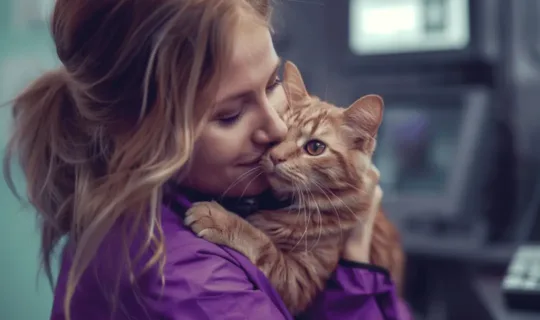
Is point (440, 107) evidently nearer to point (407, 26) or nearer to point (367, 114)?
point (407, 26)

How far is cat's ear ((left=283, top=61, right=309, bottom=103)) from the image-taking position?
0.72m

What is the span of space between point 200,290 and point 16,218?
0.60 m

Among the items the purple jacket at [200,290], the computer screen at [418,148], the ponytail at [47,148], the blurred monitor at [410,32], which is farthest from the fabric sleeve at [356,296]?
the blurred monitor at [410,32]

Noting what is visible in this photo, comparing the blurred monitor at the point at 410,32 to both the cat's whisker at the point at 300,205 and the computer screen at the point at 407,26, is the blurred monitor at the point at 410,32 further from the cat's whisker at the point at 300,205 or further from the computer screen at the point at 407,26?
the cat's whisker at the point at 300,205

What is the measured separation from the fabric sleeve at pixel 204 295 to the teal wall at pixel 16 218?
1.17ft

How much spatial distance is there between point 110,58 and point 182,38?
0.08m

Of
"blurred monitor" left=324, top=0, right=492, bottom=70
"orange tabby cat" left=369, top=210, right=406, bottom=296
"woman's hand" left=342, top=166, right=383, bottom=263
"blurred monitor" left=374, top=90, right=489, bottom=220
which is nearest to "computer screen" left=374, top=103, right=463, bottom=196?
"blurred monitor" left=374, top=90, right=489, bottom=220

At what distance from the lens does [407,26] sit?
4.15 ft

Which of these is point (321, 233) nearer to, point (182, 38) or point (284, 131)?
point (284, 131)

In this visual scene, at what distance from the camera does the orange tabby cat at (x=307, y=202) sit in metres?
0.66

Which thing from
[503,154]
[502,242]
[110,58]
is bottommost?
[502,242]

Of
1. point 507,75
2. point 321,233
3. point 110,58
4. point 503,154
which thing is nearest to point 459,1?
point 507,75

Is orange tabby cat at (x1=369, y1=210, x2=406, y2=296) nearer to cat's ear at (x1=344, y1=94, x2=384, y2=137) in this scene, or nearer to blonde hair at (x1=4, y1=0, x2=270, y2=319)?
cat's ear at (x1=344, y1=94, x2=384, y2=137)

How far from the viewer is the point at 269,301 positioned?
24.5 inches
